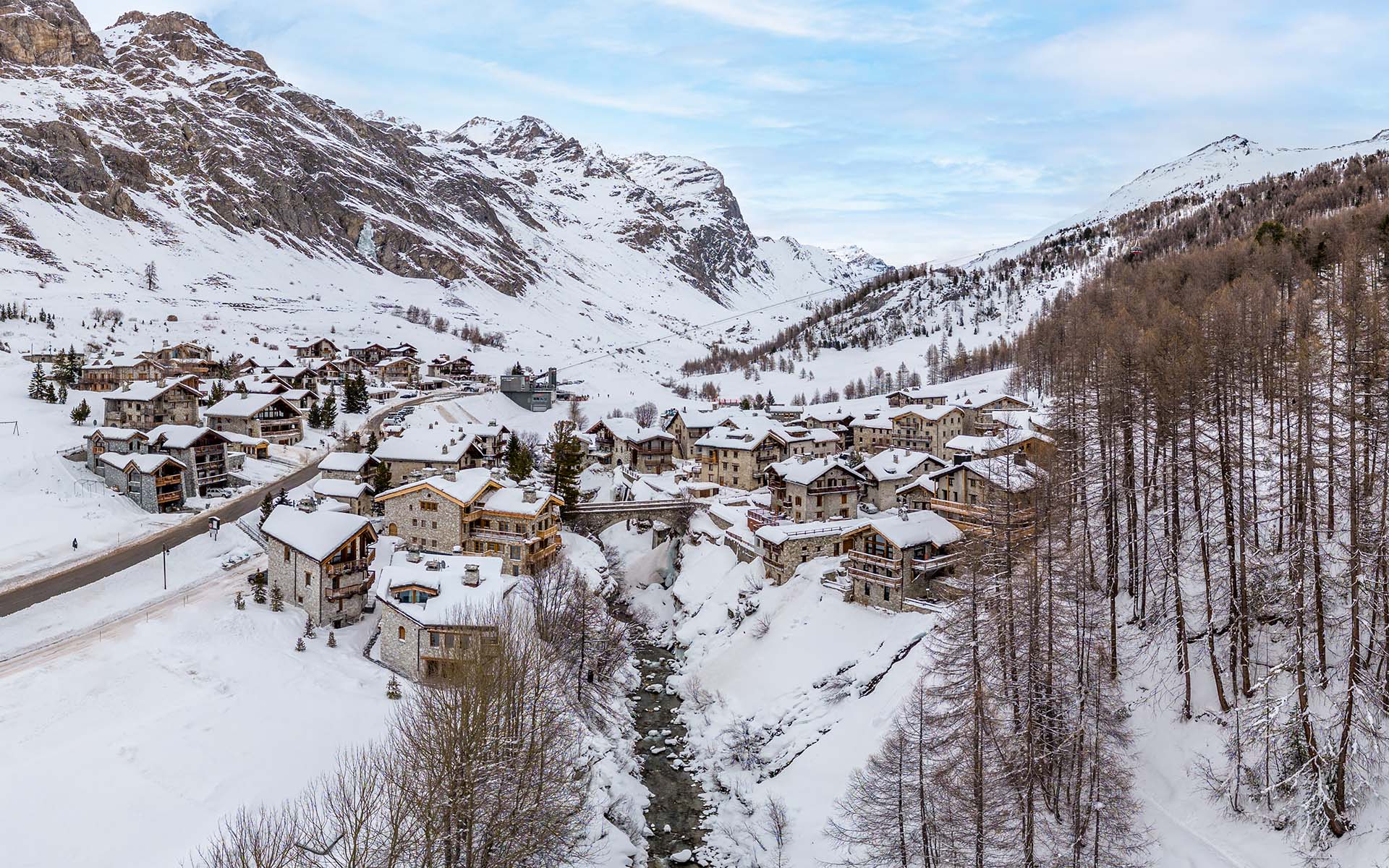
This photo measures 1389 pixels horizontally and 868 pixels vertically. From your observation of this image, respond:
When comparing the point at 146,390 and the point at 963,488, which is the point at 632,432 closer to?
the point at 963,488

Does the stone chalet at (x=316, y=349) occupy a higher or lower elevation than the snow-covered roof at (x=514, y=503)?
higher

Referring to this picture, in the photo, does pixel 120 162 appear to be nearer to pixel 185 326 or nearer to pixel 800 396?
pixel 185 326

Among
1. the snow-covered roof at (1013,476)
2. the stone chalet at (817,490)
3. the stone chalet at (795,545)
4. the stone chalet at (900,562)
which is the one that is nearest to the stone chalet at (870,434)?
the stone chalet at (817,490)

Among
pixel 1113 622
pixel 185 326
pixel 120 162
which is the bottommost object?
pixel 1113 622

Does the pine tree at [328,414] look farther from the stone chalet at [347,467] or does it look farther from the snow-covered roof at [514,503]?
the snow-covered roof at [514,503]

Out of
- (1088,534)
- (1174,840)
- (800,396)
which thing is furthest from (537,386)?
(1174,840)

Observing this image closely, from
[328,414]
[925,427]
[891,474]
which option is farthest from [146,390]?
[925,427]

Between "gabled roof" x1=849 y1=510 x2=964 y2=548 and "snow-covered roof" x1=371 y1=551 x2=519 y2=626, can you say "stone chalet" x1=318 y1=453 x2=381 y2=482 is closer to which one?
"snow-covered roof" x1=371 y1=551 x2=519 y2=626
